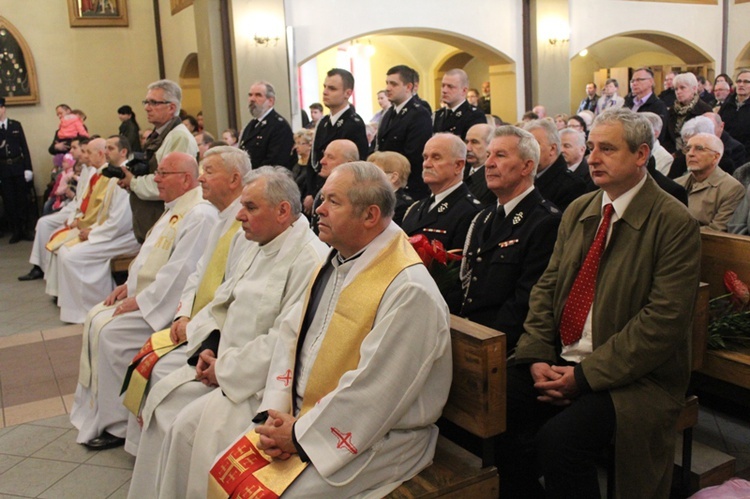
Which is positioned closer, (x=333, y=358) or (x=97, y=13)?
(x=333, y=358)

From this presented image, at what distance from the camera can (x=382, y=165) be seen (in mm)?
4277

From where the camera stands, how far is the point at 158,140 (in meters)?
4.99

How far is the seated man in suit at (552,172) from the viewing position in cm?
374

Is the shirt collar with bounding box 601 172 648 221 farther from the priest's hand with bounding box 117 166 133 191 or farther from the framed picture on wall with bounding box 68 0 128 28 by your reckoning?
the framed picture on wall with bounding box 68 0 128 28

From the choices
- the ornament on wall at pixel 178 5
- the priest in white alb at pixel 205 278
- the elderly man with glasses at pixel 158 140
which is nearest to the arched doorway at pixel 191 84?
the ornament on wall at pixel 178 5

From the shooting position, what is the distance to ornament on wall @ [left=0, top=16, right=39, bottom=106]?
11.3 metres

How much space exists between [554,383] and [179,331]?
184 centimetres

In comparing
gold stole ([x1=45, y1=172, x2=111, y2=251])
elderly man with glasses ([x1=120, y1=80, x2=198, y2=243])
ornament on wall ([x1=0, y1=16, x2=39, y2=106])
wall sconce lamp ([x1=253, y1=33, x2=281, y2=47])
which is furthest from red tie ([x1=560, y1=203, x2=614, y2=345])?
ornament on wall ([x1=0, y1=16, x2=39, y2=106])

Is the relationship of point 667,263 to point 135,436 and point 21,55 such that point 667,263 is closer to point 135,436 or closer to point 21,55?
point 135,436

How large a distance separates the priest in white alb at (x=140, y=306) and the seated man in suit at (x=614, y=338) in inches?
80.9

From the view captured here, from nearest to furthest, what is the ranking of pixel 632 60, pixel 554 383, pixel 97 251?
pixel 554 383
pixel 97 251
pixel 632 60

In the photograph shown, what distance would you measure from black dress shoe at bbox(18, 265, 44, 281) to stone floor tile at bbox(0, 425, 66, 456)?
4.30m

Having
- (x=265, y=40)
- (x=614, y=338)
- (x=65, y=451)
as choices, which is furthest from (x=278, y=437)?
(x=265, y=40)

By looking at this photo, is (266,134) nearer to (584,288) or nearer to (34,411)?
(34,411)
